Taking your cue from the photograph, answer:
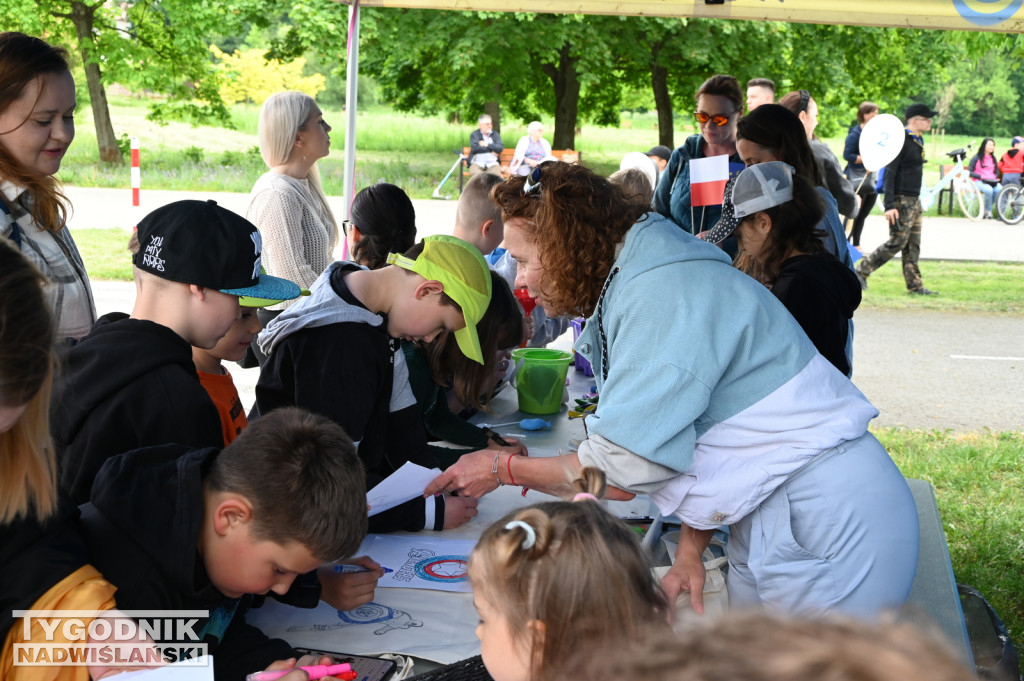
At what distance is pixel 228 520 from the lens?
1.42 m

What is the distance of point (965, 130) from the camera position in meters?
36.2

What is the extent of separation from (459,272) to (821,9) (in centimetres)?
284

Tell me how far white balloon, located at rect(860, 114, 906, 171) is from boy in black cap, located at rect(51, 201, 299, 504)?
7924 millimetres

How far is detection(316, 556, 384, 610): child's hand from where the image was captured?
5.57 ft

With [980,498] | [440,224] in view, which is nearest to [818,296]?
[980,498]

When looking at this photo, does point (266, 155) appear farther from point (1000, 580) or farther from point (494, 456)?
point (1000, 580)

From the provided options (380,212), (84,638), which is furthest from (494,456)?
(380,212)

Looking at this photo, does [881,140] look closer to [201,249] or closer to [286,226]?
[286,226]

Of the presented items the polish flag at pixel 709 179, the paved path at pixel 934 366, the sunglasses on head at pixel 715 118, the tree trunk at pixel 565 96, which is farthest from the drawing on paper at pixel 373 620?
the tree trunk at pixel 565 96

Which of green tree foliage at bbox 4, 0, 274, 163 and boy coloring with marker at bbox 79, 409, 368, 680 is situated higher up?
green tree foliage at bbox 4, 0, 274, 163

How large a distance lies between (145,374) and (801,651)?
4.78ft

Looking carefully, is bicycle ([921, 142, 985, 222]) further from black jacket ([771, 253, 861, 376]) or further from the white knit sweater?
black jacket ([771, 253, 861, 376])

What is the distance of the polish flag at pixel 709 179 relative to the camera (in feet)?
12.5

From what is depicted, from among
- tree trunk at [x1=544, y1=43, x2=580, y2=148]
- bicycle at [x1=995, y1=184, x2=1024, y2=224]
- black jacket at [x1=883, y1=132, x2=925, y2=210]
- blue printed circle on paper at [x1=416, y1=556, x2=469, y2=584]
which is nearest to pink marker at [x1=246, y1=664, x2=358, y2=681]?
blue printed circle on paper at [x1=416, y1=556, x2=469, y2=584]
